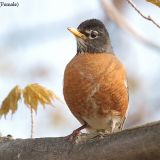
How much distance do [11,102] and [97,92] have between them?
31.3 inches

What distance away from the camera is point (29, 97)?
3.96 m

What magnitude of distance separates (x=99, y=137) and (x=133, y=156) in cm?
33

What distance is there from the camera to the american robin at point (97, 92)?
160 inches

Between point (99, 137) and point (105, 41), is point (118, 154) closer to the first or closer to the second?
point (99, 137)

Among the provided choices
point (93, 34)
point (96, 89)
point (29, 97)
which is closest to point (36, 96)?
point (29, 97)

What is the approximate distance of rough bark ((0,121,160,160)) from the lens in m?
2.53

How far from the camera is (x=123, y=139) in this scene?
8.73 feet

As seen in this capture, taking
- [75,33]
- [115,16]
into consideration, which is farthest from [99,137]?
[75,33]

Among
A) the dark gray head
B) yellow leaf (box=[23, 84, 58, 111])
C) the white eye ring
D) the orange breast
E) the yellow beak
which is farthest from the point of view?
the white eye ring

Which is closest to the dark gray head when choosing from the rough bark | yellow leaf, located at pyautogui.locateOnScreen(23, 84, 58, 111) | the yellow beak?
the yellow beak

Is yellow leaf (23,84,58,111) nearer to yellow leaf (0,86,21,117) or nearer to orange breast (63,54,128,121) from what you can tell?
yellow leaf (0,86,21,117)

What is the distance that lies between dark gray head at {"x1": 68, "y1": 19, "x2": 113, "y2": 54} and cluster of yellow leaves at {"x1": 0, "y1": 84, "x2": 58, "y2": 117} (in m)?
0.81

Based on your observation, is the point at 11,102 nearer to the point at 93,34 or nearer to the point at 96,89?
the point at 96,89

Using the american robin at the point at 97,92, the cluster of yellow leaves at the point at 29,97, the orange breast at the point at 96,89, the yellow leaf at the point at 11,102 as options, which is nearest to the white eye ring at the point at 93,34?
the american robin at the point at 97,92
